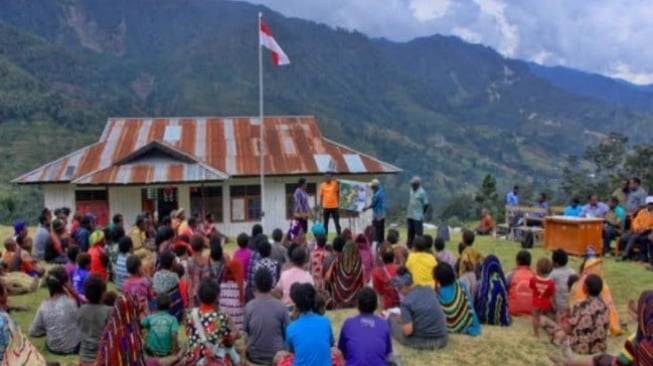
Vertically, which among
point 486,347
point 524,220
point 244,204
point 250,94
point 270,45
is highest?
point 250,94

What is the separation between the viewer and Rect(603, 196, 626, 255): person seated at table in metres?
14.8

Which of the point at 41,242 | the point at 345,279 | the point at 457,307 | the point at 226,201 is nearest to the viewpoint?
the point at 457,307

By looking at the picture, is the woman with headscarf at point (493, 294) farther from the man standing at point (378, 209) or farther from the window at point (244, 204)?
the window at point (244, 204)

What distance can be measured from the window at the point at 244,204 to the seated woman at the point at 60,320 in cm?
1690

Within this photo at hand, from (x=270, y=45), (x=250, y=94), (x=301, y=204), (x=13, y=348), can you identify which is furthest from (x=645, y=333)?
(x=250, y=94)

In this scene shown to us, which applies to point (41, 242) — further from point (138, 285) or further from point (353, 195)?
point (353, 195)

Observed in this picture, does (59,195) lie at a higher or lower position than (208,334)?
higher

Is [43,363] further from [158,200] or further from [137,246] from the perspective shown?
[158,200]

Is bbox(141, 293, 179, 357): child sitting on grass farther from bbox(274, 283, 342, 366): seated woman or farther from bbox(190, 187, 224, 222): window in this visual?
bbox(190, 187, 224, 222): window

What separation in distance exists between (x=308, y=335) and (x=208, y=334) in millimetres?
952

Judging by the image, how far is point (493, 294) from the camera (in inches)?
347

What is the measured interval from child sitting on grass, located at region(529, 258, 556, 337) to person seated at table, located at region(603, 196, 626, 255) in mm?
6938

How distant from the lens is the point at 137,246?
1353 cm

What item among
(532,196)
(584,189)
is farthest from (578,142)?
(584,189)
